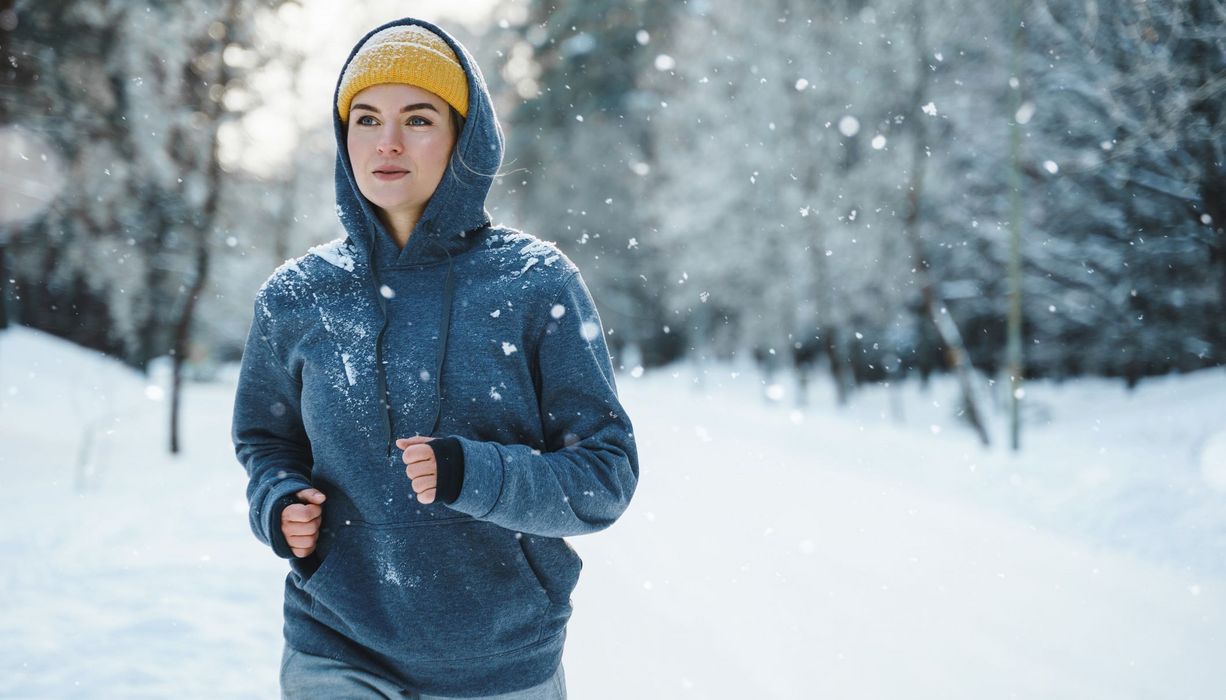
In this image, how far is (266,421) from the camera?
2.21 meters

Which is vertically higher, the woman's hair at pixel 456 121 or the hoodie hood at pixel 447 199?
the woman's hair at pixel 456 121

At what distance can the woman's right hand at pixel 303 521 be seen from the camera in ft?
6.20

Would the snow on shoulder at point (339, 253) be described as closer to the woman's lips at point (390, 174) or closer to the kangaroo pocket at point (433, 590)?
the woman's lips at point (390, 174)

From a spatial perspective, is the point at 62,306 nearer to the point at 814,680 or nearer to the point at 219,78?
the point at 219,78

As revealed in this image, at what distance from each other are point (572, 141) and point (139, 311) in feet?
74.0

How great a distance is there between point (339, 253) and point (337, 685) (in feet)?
3.48

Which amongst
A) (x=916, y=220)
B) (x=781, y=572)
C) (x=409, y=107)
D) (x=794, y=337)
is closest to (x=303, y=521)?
(x=409, y=107)

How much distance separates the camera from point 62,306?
58.5ft

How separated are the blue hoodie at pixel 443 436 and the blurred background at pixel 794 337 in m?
2.68

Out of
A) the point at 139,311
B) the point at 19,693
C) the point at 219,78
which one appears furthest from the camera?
the point at 139,311

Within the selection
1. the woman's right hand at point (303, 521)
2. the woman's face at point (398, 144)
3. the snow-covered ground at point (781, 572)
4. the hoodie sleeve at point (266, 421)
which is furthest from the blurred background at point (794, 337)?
the woman's face at point (398, 144)

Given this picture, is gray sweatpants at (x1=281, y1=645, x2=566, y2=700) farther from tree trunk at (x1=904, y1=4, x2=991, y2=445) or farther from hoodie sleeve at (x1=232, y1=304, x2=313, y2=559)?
tree trunk at (x1=904, y1=4, x2=991, y2=445)

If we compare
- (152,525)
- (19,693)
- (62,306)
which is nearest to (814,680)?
(19,693)

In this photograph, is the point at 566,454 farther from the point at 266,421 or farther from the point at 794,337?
the point at 794,337
